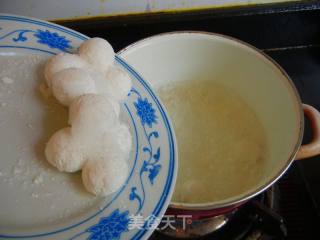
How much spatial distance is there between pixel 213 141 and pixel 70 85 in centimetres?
44

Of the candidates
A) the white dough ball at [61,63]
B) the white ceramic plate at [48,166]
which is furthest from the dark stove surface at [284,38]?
the white dough ball at [61,63]

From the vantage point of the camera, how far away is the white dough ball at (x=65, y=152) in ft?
1.48

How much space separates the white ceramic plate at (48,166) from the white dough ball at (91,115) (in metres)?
0.06

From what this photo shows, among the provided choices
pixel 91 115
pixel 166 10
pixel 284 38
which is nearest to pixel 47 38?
pixel 91 115

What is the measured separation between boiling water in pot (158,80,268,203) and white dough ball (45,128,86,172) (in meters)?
0.30

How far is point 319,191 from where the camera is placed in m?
0.84

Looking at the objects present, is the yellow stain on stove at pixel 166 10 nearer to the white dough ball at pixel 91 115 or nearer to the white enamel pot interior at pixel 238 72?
the white enamel pot interior at pixel 238 72

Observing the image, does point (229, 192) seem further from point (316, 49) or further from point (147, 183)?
point (316, 49)

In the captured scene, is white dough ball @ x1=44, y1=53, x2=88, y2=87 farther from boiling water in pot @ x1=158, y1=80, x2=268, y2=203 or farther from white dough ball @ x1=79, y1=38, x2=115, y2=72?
boiling water in pot @ x1=158, y1=80, x2=268, y2=203

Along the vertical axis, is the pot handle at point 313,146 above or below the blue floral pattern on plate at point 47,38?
below

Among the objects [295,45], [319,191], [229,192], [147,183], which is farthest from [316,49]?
[147,183]

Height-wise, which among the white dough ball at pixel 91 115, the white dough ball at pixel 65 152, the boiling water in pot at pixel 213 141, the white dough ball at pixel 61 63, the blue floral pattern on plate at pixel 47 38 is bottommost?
the boiling water in pot at pixel 213 141

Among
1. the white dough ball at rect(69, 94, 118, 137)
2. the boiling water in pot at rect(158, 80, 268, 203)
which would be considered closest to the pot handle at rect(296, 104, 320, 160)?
the boiling water in pot at rect(158, 80, 268, 203)

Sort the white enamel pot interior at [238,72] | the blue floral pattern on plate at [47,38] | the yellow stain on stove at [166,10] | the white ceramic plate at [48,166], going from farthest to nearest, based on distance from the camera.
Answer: the yellow stain on stove at [166,10]
the white enamel pot interior at [238,72]
the blue floral pattern on plate at [47,38]
the white ceramic plate at [48,166]
